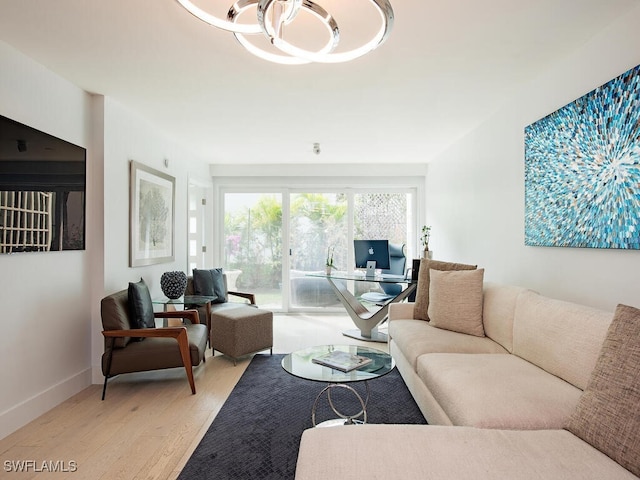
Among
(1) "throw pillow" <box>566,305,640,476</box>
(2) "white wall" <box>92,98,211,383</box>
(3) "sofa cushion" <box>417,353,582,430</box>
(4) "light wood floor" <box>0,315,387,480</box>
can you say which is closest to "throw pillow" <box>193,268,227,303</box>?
(2) "white wall" <box>92,98,211,383</box>

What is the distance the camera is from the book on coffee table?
2320 millimetres

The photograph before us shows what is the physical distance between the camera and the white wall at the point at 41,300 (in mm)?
2361

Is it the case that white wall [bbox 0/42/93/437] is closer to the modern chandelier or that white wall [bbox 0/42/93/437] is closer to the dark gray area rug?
the dark gray area rug

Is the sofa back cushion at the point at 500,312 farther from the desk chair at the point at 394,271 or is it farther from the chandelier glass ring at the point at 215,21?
the chandelier glass ring at the point at 215,21

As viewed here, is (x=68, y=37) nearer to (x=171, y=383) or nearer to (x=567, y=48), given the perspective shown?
(x=171, y=383)

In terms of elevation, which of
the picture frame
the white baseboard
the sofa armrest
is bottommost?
the white baseboard

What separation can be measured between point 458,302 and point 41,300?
10.2 feet

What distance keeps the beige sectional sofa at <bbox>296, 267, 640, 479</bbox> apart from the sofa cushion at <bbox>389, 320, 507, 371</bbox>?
2.9 inches

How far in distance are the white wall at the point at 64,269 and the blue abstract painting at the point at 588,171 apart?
3431mm

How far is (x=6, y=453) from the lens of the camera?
2121 mm

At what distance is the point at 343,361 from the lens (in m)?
2.41

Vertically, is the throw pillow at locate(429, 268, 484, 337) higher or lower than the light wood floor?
higher

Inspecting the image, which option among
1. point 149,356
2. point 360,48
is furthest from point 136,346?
point 360,48

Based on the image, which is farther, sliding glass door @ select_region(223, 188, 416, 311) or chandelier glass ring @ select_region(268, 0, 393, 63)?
sliding glass door @ select_region(223, 188, 416, 311)
